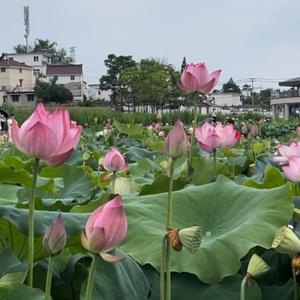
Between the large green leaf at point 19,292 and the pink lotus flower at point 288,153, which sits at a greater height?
the pink lotus flower at point 288,153

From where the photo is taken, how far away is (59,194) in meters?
1.38

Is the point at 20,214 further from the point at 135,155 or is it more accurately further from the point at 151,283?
the point at 135,155

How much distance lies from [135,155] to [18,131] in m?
2.03

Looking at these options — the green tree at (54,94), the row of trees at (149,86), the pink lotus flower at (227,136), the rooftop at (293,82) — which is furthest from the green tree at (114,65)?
the pink lotus flower at (227,136)

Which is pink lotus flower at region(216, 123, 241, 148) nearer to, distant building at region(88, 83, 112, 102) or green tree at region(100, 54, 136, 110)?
green tree at region(100, 54, 136, 110)

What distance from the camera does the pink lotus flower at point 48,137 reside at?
65 cm

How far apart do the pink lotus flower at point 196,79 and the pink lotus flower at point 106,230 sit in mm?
894

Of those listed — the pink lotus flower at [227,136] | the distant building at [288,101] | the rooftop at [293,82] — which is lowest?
the pink lotus flower at [227,136]

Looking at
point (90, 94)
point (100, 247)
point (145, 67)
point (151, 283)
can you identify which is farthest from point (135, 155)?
point (90, 94)

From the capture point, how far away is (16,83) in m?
55.3

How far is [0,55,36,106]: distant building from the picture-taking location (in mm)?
52125

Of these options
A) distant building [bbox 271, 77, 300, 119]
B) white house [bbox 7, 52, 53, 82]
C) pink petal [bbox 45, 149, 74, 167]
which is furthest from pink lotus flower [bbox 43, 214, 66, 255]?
white house [bbox 7, 52, 53, 82]

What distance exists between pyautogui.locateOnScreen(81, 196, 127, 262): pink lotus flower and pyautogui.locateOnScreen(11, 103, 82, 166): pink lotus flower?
0.48 feet

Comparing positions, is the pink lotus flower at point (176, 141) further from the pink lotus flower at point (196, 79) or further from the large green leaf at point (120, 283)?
the pink lotus flower at point (196, 79)
